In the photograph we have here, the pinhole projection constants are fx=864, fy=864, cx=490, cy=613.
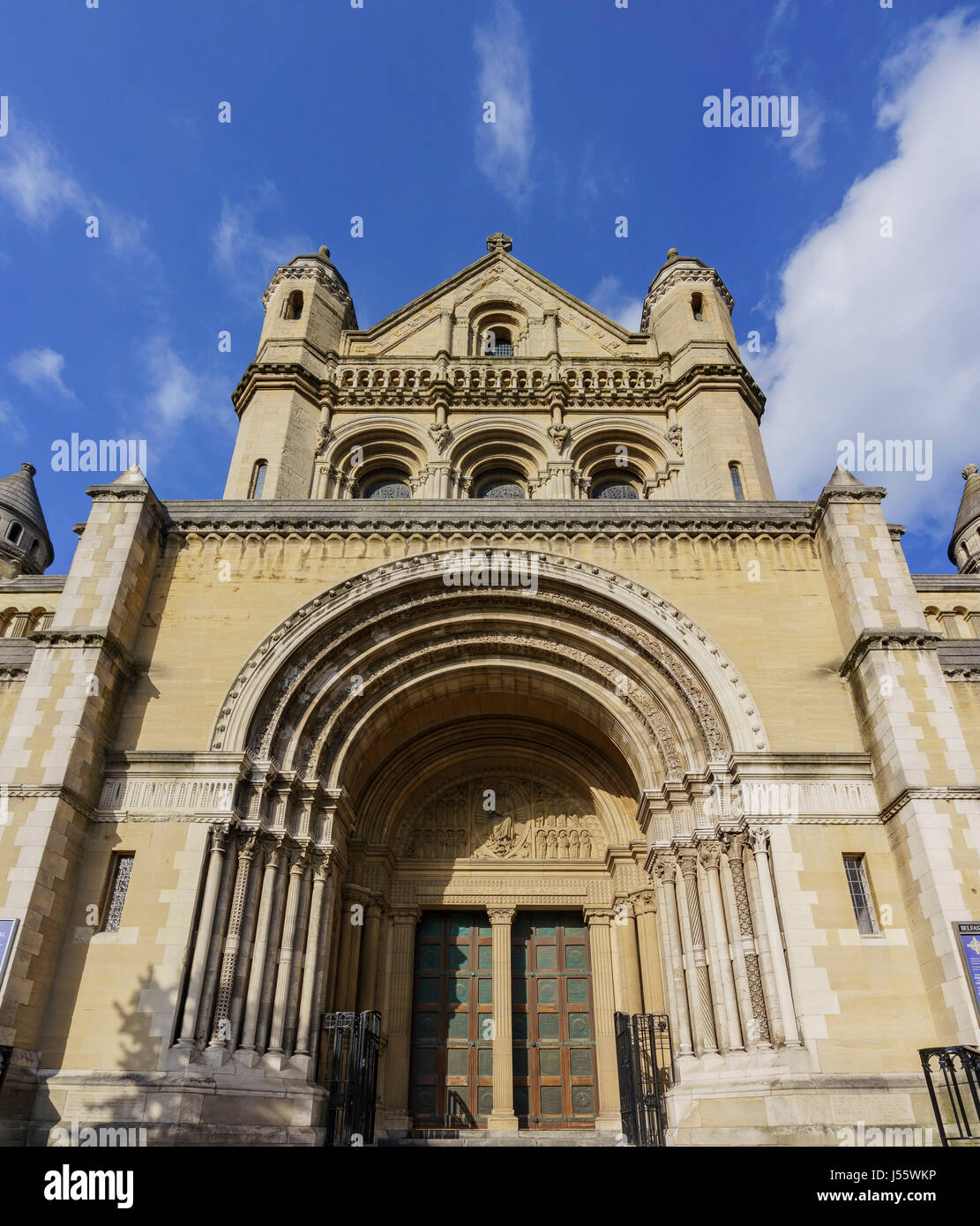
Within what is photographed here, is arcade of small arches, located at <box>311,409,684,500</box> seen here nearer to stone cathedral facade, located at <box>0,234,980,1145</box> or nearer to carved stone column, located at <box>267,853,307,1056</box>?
stone cathedral facade, located at <box>0,234,980,1145</box>

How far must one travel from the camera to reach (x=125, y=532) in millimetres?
14188

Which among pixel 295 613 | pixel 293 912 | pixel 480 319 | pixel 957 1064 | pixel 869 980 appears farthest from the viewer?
Result: pixel 480 319

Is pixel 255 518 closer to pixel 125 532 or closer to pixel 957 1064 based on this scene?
pixel 125 532

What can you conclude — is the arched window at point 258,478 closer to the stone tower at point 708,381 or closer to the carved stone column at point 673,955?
the stone tower at point 708,381

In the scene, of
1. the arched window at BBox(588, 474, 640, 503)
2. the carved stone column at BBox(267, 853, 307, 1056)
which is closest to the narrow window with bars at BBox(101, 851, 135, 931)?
the carved stone column at BBox(267, 853, 307, 1056)

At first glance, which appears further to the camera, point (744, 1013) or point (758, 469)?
point (758, 469)

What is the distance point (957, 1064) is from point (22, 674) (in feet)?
45.6

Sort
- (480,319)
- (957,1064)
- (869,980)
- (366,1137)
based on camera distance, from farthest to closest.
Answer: (480,319) → (366,1137) → (869,980) → (957,1064)

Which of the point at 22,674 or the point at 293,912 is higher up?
the point at 22,674

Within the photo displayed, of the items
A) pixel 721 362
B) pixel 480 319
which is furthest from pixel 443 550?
pixel 480 319

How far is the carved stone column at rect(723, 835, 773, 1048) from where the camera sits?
11.3 m

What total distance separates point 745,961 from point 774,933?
0.57m

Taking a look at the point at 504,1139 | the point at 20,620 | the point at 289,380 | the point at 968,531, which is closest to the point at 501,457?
the point at 289,380

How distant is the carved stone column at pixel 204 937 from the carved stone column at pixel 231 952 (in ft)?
0.94
